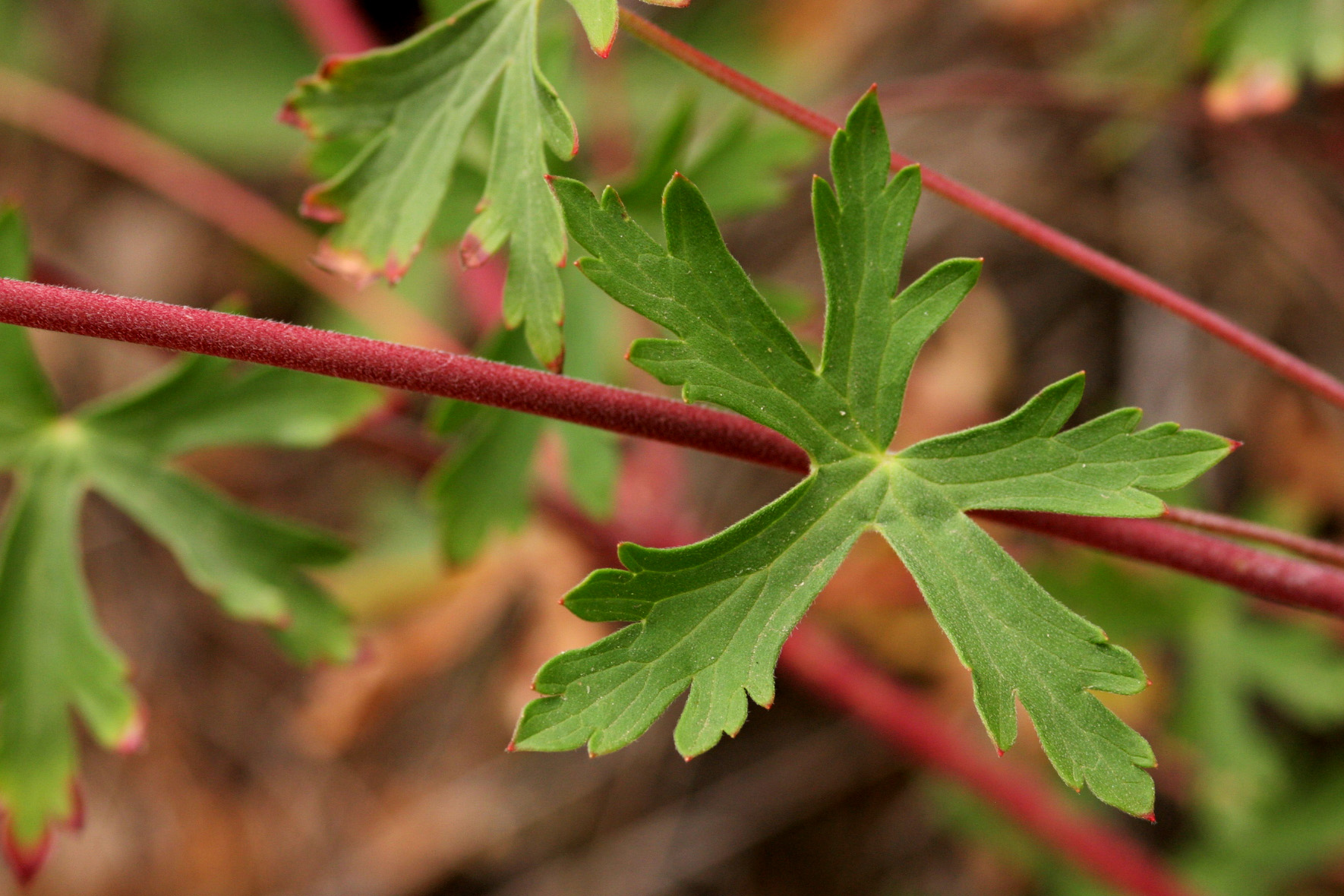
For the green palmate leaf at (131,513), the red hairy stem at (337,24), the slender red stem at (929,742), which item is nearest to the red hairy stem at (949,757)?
the slender red stem at (929,742)

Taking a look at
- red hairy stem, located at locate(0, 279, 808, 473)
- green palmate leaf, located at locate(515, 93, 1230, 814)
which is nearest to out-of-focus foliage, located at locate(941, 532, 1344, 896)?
green palmate leaf, located at locate(515, 93, 1230, 814)

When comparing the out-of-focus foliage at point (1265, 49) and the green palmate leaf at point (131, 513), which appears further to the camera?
the out-of-focus foliage at point (1265, 49)

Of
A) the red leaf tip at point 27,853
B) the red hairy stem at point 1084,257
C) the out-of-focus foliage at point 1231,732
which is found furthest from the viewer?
the out-of-focus foliage at point 1231,732

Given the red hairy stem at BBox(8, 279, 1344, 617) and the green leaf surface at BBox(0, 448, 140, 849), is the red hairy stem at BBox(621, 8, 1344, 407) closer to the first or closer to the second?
the red hairy stem at BBox(8, 279, 1344, 617)

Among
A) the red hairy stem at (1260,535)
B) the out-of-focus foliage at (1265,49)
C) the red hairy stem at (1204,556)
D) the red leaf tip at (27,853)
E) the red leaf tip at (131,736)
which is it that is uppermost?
the out-of-focus foliage at (1265,49)

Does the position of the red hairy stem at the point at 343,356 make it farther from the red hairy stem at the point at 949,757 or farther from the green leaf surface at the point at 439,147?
the red hairy stem at the point at 949,757

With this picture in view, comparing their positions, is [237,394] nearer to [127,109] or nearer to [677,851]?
[677,851]

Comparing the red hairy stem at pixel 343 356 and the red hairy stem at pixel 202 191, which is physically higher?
the red hairy stem at pixel 343 356

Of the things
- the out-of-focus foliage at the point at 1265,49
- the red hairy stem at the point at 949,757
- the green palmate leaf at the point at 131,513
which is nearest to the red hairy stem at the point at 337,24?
the green palmate leaf at the point at 131,513

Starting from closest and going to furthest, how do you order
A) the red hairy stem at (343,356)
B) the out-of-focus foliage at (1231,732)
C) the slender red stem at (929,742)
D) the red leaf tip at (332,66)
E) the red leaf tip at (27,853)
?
1. the red hairy stem at (343,356)
2. the red leaf tip at (332,66)
3. the red leaf tip at (27,853)
4. the slender red stem at (929,742)
5. the out-of-focus foliage at (1231,732)
